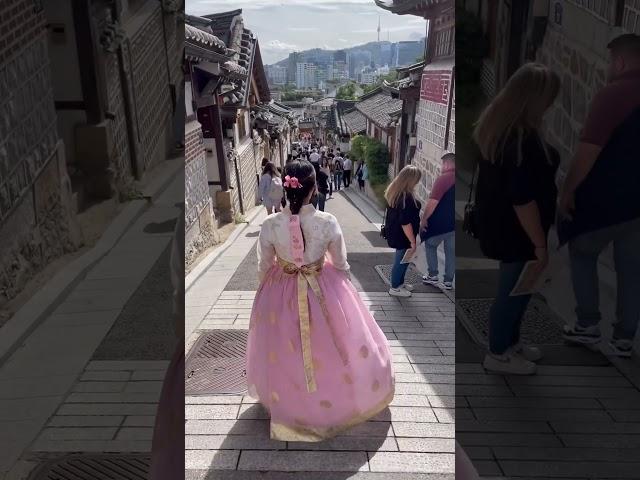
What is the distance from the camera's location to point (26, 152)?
2.41 ft

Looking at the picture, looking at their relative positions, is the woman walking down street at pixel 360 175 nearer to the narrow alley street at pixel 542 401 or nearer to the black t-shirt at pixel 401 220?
the black t-shirt at pixel 401 220

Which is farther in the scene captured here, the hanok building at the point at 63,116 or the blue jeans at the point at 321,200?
the blue jeans at the point at 321,200

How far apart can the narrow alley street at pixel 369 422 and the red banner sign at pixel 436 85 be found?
70cm

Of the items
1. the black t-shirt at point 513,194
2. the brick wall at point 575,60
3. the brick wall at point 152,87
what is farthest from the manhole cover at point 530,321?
the brick wall at point 152,87

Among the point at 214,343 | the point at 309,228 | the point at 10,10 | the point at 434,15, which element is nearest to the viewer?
the point at 10,10

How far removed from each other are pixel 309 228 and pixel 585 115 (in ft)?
3.76

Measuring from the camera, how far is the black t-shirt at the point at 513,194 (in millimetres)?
768

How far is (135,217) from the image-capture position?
888 mm

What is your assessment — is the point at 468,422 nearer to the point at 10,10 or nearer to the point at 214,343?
the point at 10,10

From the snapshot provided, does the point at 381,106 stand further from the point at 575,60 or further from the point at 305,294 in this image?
the point at 575,60

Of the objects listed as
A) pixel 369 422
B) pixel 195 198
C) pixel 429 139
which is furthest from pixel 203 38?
pixel 369 422

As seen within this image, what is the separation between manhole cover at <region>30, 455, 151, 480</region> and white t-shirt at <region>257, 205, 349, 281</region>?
898mm

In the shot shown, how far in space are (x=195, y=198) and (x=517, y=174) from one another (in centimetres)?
71

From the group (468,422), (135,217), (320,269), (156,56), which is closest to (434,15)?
(156,56)
